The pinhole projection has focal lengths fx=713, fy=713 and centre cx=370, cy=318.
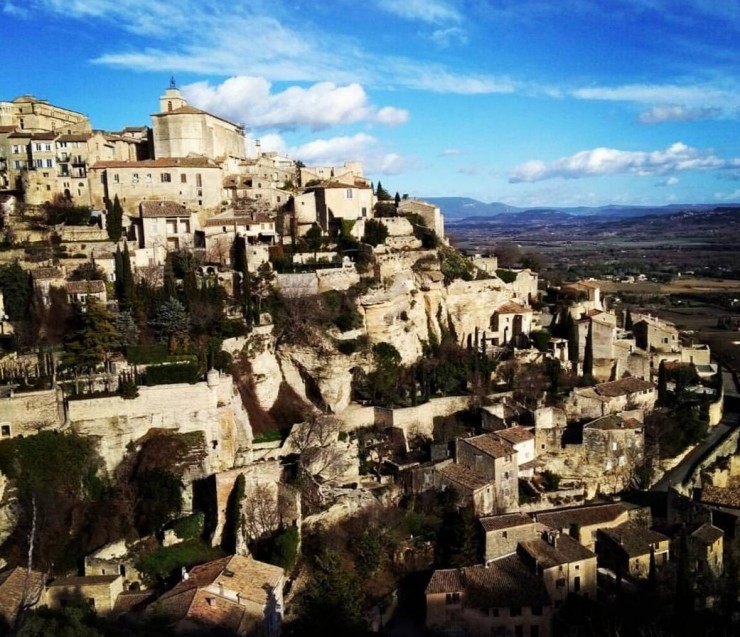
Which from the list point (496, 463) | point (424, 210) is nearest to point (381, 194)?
point (424, 210)

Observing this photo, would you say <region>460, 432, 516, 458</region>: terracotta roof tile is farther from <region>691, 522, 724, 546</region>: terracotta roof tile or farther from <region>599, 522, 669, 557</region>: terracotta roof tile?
<region>691, 522, 724, 546</region>: terracotta roof tile

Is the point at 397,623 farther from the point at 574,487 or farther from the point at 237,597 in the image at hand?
the point at 574,487

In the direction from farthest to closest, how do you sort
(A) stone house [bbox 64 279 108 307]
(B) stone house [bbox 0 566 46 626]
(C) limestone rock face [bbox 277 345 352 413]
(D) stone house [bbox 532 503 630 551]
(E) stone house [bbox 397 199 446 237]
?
(E) stone house [bbox 397 199 446 237], (C) limestone rock face [bbox 277 345 352 413], (A) stone house [bbox 64 279 108 307], (D) stone house [bbox 532 503 630 551], (B) stone house [bbox 0 566 46 626]

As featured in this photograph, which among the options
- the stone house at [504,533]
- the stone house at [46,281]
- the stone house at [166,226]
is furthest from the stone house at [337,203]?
the stone house at [504,533]

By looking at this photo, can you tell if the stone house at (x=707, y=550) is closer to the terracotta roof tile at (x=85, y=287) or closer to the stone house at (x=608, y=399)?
the stone house at (x=608, y=399)

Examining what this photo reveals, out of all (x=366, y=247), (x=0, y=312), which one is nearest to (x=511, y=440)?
(x=366, y=247)

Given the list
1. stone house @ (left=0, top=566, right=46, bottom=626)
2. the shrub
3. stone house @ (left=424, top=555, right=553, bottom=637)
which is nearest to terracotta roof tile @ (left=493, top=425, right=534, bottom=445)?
stone house @ (left=424, top=555, right=553, bottom=637)
